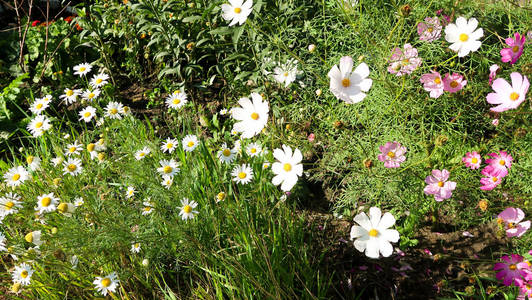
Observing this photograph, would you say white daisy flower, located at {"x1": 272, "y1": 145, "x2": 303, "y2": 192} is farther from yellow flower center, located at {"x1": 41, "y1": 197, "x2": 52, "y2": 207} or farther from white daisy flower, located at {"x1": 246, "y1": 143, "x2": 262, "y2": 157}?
yellow flower center, located at {"x1": 41, "y1": 197, "x2": 52, "y2": 207}

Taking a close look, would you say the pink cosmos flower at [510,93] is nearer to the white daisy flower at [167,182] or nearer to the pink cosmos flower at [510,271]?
the pink cosmos flower at [510,271]

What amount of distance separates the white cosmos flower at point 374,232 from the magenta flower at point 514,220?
549 millimetres

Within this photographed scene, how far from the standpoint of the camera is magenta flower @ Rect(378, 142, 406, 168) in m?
1.43

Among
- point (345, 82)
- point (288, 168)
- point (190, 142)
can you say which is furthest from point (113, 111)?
point (345, 82)

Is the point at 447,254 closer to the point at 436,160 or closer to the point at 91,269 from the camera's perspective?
the point at 436,160


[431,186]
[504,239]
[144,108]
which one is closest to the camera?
[431,186]

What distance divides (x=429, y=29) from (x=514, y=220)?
83 centimetres

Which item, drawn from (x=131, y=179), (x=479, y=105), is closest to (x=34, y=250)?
(x=131, y=179)

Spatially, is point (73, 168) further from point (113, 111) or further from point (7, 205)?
point (113, 111)

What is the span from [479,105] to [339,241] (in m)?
0.94

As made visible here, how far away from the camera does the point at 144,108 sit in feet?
9.31

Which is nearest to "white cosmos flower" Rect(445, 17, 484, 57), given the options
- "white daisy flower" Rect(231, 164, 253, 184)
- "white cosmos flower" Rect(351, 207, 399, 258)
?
Result: "white cosmos flower" Rect(351, 207, 399, 258)

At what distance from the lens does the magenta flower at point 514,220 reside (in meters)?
1.38

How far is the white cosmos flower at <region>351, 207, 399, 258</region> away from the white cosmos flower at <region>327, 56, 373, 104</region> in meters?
0.35
